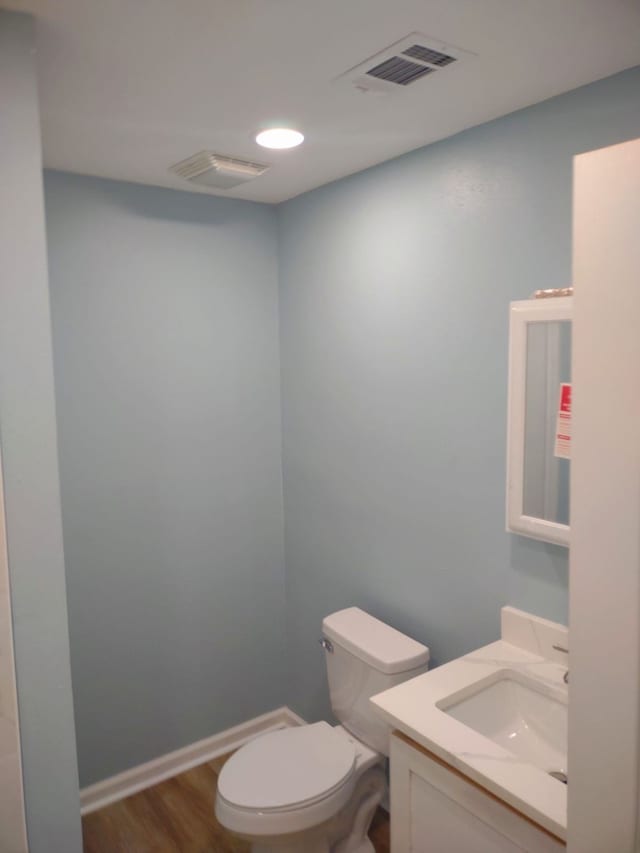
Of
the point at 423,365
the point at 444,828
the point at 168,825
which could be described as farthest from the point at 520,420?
the point at 168,825

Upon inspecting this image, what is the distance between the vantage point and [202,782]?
8.57 feet

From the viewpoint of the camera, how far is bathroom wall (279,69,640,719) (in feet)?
5.78

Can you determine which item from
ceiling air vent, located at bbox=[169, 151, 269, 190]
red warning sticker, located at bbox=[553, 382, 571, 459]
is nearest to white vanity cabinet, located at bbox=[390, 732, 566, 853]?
red warning sticker, located at bbox=[553, 382, 571, 459]

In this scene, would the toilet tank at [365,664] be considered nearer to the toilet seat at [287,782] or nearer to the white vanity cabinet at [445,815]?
the toilet seat at [287,782]

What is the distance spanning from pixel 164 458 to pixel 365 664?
44.5 inches

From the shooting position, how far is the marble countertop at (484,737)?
128 centimetres

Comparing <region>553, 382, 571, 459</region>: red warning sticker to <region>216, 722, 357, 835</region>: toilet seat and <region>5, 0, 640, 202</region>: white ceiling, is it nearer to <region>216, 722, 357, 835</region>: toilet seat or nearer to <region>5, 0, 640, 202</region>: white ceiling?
<region>5, 0, 640, 202</region>: white ceiling

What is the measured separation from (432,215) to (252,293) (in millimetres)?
968

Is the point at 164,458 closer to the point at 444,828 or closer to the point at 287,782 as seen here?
the point at 287,782

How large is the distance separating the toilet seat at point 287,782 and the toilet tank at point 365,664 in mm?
93

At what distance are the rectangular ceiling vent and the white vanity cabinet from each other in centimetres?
164

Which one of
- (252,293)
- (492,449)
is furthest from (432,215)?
(252,293)

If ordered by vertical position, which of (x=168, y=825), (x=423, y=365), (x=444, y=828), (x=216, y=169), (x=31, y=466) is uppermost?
(x=216, y=169)

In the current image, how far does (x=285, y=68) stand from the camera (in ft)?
4.81
